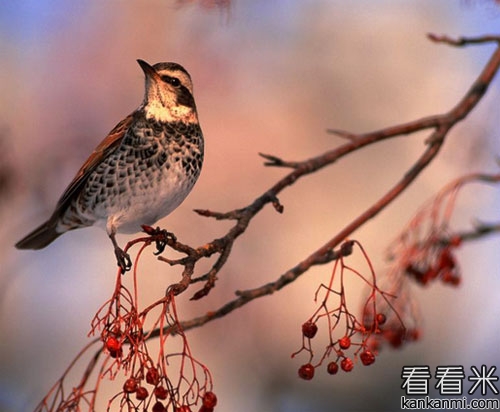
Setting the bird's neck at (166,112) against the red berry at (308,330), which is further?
the bird's neck at (166,112)

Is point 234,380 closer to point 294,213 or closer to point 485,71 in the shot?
point 294,213

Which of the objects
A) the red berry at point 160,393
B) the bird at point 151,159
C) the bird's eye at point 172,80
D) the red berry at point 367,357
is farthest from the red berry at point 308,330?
the bird's eye at point 172,80

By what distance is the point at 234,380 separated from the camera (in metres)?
6.70

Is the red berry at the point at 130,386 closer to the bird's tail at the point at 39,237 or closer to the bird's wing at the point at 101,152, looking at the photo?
the bird's wing at the point at 101,152

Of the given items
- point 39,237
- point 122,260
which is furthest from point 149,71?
point 39,237

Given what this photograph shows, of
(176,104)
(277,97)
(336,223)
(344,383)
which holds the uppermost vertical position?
(176,104)

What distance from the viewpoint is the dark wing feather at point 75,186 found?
12.1ft

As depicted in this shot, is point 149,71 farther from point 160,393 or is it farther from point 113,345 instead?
point 160,393

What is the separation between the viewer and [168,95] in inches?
142

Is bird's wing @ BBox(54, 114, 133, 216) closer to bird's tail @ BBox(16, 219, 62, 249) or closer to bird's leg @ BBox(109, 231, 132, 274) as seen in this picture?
bird's tail @ BBox(16, 219, 62, 249)

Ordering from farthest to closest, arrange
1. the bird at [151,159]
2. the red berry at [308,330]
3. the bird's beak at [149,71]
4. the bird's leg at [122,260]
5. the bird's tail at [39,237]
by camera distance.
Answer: the bird's tail at [39,237], the bird at [151,159], the bird's beak at [149,71], the bird's leg at [122,260], the red berry at [308,330]

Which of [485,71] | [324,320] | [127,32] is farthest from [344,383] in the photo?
[485,71]

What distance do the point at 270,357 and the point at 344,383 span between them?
68cm

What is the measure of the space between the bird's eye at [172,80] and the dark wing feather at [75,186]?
24 centimetres
